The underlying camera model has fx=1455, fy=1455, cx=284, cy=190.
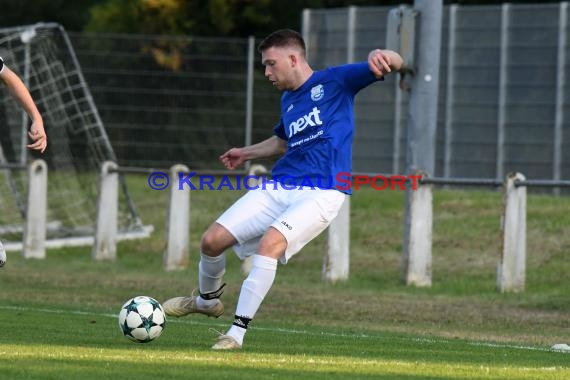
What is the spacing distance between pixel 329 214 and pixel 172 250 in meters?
9.14

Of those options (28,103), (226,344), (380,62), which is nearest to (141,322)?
(226,344)

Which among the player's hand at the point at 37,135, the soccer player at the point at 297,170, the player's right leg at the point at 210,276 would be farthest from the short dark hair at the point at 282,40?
the player's hand at the point at 37,135

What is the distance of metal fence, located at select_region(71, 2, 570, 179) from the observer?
78.2 feet

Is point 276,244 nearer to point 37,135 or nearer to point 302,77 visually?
point 302,77

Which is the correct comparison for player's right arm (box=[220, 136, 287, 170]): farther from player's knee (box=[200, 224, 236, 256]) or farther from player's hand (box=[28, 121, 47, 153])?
player's hand (box=[28, 121, 47, 153])

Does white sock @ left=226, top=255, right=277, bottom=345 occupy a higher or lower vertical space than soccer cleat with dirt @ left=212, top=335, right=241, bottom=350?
higher

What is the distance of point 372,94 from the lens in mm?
24969

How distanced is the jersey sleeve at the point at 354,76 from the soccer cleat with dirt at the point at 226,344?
193 centimetres

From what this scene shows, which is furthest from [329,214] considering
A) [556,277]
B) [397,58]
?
[556,277]

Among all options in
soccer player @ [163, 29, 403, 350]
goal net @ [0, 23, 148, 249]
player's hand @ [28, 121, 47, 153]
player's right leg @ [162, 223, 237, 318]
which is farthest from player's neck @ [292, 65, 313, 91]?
goal net @ [0, 23, 148, 249]

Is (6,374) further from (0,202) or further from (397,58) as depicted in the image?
(0,202)

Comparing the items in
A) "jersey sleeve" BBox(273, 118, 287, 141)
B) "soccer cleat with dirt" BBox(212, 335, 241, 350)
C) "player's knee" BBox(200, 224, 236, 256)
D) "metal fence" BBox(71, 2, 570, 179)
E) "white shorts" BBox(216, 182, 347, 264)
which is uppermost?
"metal fence" BBox(71, 2, 570, 179)

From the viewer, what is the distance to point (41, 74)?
23906 mm

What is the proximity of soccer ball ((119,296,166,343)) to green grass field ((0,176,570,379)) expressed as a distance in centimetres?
9
